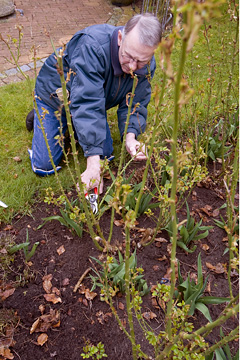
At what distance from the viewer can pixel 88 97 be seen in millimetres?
2359

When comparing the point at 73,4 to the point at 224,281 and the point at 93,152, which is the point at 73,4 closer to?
the point at 93,152

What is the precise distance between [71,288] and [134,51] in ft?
5.36

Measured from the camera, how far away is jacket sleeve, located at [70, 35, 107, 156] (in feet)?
7.60

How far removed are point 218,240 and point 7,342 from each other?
1567 mm

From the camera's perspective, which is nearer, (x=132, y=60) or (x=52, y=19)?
(x=132, y=60)

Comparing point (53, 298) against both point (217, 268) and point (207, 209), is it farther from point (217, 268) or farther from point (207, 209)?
point (207, 209)

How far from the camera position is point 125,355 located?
5.73ft

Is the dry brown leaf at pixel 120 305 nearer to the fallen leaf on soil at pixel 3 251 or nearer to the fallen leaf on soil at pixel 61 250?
the fallen leaf on soil at pixel 61 250

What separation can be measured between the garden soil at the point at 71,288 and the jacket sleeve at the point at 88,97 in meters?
0.61

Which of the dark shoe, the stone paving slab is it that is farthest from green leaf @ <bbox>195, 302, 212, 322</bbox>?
the stone paving slab

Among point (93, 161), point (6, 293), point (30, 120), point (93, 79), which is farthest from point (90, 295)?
point (30, 120)

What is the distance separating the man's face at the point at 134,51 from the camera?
6.91 ft

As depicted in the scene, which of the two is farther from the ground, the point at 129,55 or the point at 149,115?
the point at 129,55

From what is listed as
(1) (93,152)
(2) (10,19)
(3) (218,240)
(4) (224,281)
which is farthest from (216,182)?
(2) (10,19)
